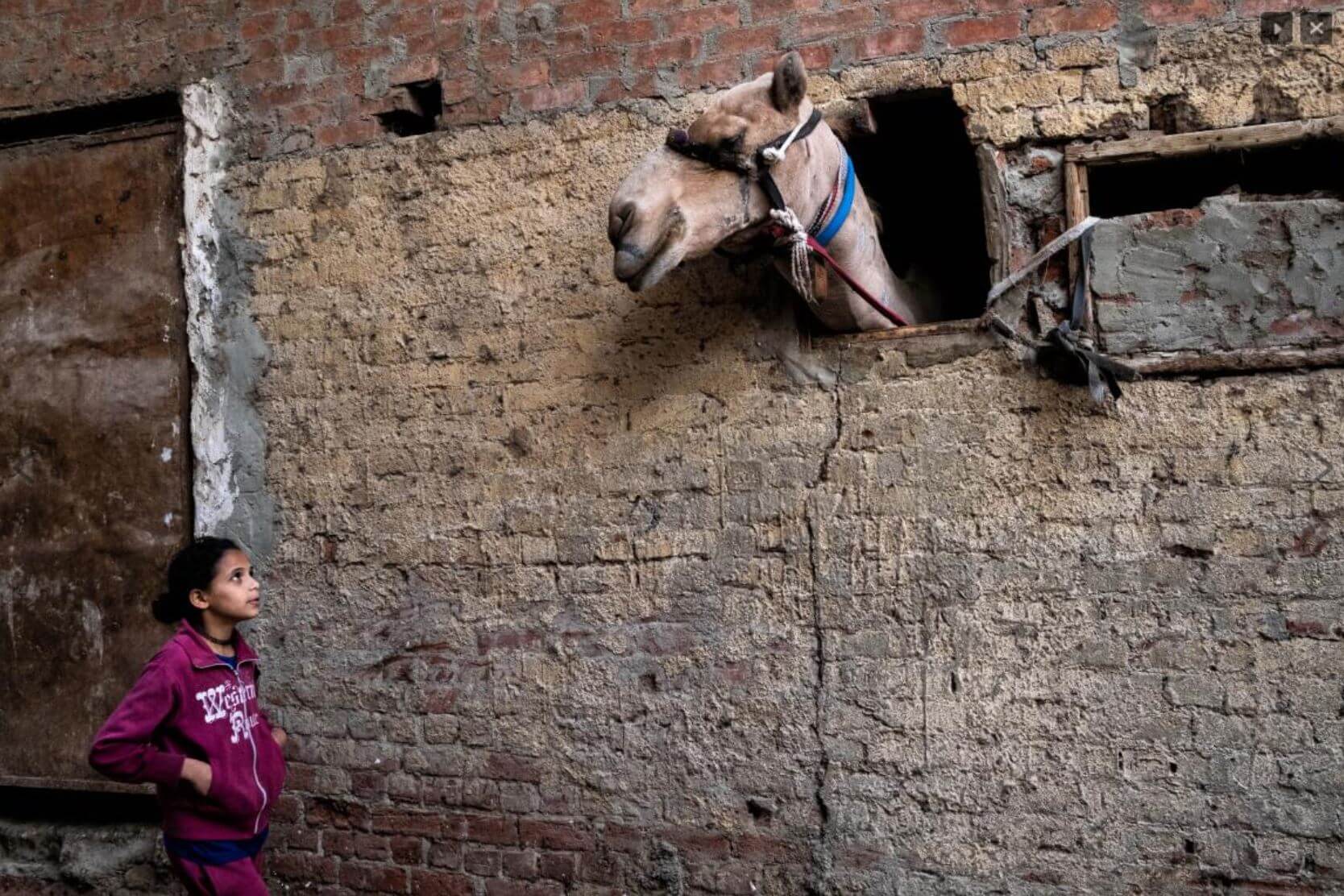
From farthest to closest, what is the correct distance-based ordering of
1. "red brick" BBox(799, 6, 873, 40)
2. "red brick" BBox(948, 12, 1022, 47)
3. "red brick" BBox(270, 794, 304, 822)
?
"red brick" BBox(270, 794, 304, 822) < "red brick" BBox(799, 6, 873, 40) < "red brick" BBox(948, 12, 1022, 47)

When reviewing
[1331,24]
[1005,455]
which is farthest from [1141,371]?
[1331,24]

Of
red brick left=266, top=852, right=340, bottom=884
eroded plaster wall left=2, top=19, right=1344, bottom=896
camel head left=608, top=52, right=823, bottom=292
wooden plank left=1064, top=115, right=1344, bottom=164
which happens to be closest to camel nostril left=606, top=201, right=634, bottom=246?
camel head left=608, top=52, right=823, bottom=292

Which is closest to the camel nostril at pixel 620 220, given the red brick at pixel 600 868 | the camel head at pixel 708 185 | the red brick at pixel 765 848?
the camel head at pixel 708 185

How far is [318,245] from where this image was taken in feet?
13.1

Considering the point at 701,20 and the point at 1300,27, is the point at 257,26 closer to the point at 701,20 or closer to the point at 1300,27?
the point at 701,20

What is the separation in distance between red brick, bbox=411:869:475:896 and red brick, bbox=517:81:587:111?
2416 millimetres

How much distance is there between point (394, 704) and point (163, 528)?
1109 mm

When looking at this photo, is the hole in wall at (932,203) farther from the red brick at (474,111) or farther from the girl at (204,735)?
the girl at (204,735)

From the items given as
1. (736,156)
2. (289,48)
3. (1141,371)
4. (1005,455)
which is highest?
(289,48)

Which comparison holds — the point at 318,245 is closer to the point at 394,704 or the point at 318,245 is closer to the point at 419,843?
the point at 394,704

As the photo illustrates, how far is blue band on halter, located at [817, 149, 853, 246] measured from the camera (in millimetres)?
3158

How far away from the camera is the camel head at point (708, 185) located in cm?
288

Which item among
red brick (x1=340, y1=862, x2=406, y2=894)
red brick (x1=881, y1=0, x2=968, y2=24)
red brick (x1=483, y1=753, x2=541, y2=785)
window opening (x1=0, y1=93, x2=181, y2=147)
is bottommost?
red brick (x1=340, y1=862, x2=406, y2=894)

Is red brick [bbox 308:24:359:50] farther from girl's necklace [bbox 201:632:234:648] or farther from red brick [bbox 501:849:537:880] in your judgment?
A: red brick [bbox 501:849:537:880]
